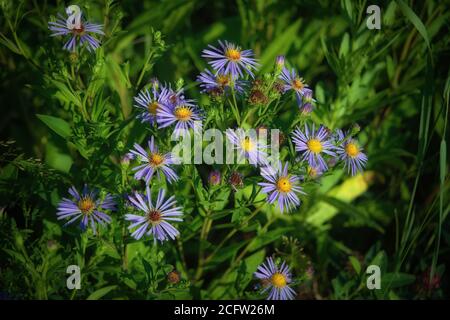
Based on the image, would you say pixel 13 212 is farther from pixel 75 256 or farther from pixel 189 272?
pixel 189 272

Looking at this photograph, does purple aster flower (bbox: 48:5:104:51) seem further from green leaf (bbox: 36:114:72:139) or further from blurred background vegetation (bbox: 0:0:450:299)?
green leaf (bbox: 36:114:72:139)

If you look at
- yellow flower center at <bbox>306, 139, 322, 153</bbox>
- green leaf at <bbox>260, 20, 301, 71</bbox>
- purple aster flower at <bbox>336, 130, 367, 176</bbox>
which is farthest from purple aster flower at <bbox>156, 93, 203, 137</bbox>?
green leaf at <bbox>260, 20, 301, 71</bbox>

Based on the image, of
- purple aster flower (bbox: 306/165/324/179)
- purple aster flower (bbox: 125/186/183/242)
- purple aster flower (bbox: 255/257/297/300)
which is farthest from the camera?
purple aster flower (bbox: 255/257/297/300)

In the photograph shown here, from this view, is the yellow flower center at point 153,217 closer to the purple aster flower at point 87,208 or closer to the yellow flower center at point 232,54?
the purple aster flower at point 87,208

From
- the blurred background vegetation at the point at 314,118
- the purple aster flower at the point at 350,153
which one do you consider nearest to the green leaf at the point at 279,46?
the blurred background vegetation at the point at 314,118
